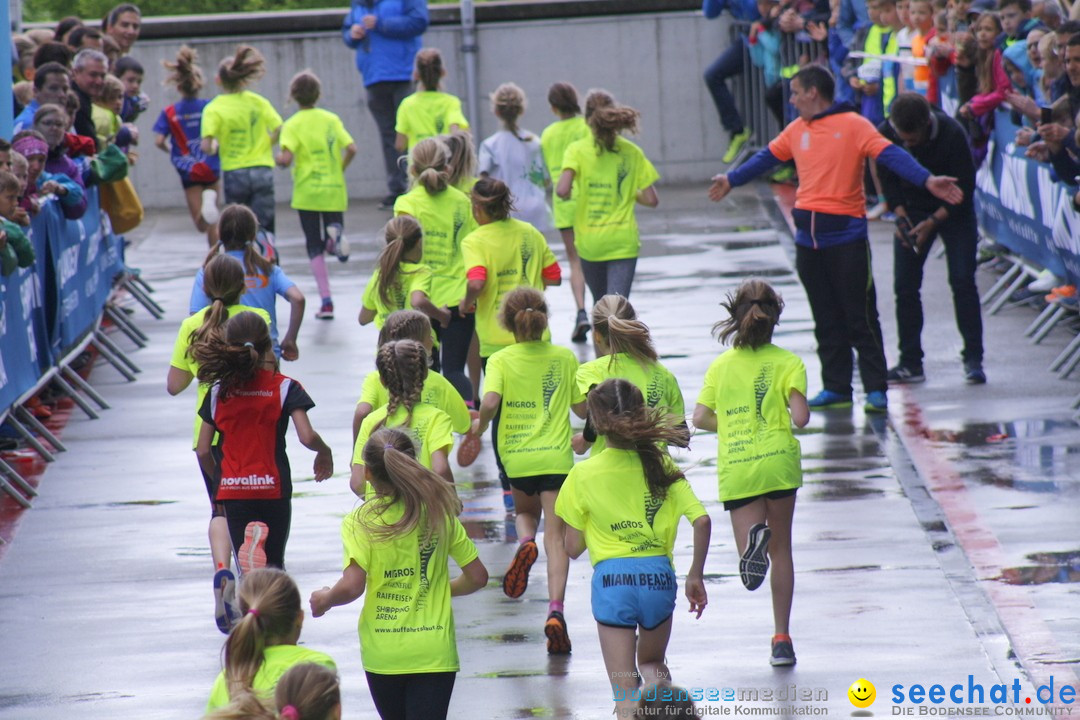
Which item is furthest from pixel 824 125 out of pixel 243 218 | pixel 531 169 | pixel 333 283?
pixel 333 283

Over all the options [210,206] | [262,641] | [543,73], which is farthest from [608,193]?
[543,73]

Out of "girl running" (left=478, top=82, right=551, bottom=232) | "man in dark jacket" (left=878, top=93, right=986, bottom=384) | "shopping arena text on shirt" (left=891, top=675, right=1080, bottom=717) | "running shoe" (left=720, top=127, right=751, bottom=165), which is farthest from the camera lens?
"running shoe" (left=720, top=127, right=751, bottom=165)

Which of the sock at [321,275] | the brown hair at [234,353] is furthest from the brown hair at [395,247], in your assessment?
the sock at [321,275]

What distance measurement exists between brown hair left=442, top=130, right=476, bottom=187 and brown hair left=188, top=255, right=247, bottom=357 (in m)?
3.05

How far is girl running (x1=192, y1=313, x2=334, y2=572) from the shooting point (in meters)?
7.42

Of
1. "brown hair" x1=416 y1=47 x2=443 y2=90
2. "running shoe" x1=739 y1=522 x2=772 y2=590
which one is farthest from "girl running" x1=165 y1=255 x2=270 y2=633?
"brown hair" x1=416 y1=47 x2=443 y2=90

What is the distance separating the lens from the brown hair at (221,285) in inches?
324

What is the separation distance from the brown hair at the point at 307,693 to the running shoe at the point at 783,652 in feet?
10.6

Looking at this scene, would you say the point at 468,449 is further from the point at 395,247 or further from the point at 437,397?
the point at 395,247

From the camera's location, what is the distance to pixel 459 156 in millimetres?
11289

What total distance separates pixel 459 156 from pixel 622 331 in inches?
163

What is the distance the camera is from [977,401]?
11492mm

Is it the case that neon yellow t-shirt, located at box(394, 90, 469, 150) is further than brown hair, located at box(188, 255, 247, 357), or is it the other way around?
neon yellow t-shirt, located at box(394, 90, 469, 150)

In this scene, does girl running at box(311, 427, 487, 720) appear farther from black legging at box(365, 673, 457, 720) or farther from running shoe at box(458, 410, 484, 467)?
running shoe at box(458, 410, 484, 467)
